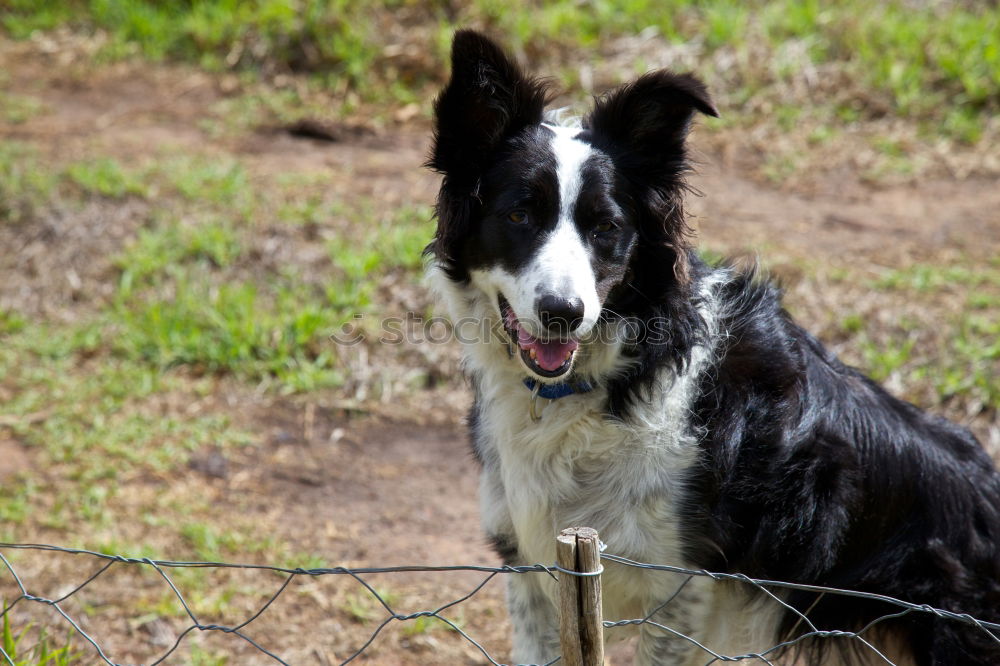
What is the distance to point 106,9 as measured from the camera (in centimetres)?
922

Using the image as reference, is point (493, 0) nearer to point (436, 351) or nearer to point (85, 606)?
point (436, 351)

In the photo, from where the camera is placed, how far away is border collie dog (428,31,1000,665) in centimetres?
283

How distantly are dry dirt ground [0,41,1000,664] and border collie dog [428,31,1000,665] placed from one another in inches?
16.5

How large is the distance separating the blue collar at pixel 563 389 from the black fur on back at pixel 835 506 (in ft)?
1.14

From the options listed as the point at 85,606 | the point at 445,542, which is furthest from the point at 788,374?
the point at 85,606

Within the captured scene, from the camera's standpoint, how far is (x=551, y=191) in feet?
9.44

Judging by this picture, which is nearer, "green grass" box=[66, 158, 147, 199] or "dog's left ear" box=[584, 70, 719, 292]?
"dog's left ear" box=[584, 70, 719, 292]

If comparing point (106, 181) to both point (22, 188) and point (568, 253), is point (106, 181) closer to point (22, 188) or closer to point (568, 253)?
point (22, 188)

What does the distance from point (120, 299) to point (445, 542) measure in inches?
112

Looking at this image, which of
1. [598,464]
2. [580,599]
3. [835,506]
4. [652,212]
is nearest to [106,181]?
[652,212]

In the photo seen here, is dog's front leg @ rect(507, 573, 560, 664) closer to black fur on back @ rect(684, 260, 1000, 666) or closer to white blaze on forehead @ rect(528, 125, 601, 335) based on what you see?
black fur on back @ rect(684, 260, 1000, 666)

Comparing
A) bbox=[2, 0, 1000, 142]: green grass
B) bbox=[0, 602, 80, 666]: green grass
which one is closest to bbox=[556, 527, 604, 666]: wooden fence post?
bbox=[0, 602, 80, 666]: green grass

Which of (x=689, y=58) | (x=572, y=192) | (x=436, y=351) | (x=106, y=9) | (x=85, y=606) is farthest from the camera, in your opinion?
(x=106, y=9)

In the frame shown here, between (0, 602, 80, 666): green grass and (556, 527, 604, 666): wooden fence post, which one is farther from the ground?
(556, 527, 604, 666): wooden fence post
